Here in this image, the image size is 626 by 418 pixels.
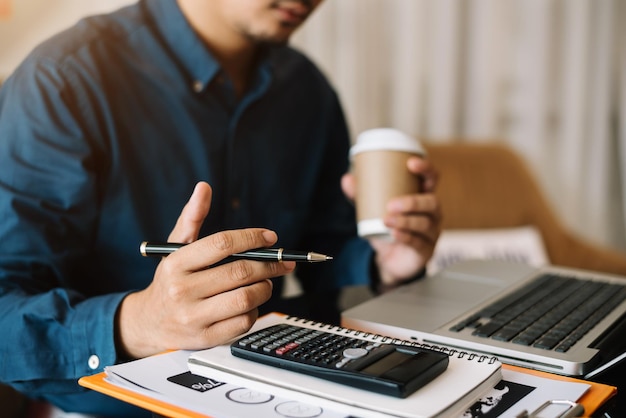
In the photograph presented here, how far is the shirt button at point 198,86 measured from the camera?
0.97 m

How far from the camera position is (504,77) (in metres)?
2.00

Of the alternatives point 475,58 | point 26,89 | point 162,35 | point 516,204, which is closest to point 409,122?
point 475,58

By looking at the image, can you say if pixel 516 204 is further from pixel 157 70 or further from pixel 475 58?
pixel 157 70

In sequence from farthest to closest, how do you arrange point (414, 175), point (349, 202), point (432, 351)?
point (349, 202), point (414, 175), point (432, 351)

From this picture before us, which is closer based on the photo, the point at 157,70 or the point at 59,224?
the point at 59,224

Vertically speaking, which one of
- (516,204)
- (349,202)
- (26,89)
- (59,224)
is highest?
(26,89)

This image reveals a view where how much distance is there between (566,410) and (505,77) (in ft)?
5.63

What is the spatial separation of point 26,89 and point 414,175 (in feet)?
1.67

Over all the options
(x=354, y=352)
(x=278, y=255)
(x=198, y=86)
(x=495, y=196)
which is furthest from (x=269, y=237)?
(x=495, y=196)

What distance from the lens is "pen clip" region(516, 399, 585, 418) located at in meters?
0.42

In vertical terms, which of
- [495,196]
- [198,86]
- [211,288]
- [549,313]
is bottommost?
[495,196]

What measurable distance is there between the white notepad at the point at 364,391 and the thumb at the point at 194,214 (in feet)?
0.39

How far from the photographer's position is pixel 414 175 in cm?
86

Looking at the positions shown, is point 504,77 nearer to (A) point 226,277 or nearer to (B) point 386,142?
(B) point 386,142
